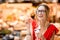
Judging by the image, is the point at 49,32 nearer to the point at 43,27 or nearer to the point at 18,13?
the point at 43,27

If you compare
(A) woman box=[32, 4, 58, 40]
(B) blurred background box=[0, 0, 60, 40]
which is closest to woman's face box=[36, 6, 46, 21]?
(A) woman box=[32, 4, 58, 40]

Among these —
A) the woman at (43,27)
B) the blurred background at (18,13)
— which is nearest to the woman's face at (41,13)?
the woman at (43,27)

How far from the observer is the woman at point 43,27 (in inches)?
45.9

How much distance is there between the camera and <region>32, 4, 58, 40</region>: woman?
1.17m

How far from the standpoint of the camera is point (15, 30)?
81.9 inches

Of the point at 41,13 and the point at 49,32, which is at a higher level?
the point at 41,13

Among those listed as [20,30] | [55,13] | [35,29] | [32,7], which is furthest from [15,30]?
[35,29]

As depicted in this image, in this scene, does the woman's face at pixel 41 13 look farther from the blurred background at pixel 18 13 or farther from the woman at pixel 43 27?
the blurred background at pixel 18 13

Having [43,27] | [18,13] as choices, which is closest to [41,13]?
[43,27]

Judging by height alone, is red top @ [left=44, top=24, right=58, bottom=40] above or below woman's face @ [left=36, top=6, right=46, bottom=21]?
below

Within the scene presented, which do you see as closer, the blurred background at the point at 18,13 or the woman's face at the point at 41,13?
the woman's face at the point at 41,13

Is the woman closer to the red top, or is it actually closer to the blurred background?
the red top

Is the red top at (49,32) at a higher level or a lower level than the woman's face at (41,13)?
lower

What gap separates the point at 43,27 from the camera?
3.92 ft
